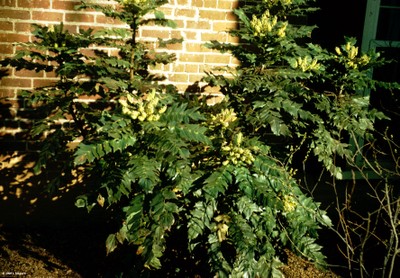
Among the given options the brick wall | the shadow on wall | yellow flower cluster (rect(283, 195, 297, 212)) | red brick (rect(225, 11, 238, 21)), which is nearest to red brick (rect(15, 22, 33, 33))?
the brick wall

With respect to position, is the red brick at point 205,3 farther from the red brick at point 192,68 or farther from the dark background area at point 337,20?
the dark background area at point 337,20

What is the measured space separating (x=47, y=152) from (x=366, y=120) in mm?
2654

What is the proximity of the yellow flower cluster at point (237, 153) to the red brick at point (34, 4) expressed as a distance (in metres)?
2.33

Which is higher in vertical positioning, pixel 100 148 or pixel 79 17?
pixel 79 17

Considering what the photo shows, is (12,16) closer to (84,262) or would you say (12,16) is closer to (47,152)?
(47,152)

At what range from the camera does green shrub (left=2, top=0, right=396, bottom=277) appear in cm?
227

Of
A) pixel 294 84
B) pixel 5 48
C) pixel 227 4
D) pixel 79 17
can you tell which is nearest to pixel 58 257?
pixel 5 48

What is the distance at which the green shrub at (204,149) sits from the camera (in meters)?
2.27

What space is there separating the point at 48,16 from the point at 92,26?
41 centimetres

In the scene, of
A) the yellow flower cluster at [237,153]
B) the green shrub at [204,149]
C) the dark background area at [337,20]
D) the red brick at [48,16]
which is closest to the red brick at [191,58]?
the green shrub at [204,149]

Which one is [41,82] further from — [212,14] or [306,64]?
[306,64]

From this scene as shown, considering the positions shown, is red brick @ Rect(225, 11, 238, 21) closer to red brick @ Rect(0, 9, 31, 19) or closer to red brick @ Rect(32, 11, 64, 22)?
red brick @ Rect(32, 11, 64, 22)

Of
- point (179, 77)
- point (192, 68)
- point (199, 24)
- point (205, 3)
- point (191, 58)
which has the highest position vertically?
point (205, 3)

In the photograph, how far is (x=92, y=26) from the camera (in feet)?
11.7
